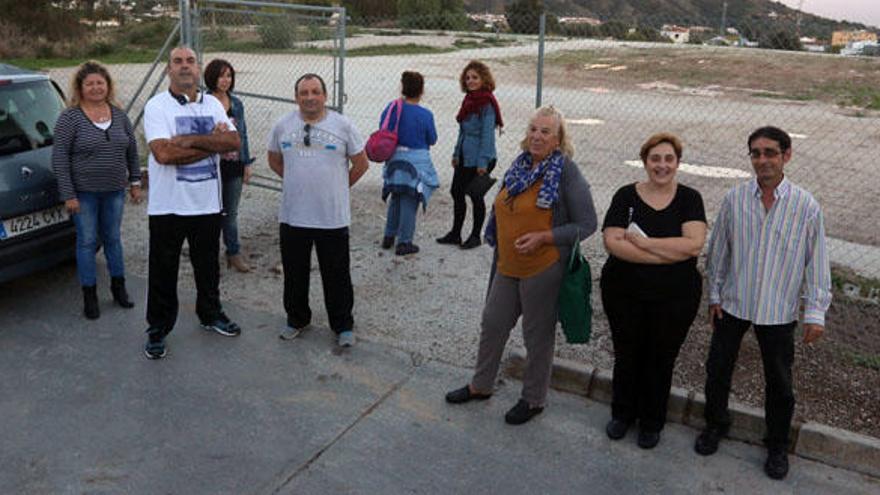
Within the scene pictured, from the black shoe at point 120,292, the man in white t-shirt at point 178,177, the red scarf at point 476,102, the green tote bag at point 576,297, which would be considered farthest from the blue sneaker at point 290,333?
the red scarf at point 476,102

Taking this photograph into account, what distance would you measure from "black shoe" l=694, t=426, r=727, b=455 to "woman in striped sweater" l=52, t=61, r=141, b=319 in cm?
406

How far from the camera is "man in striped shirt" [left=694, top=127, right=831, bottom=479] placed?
3.61 m

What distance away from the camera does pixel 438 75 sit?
25.0m

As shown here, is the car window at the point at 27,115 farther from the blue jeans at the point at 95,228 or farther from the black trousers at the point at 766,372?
the black trousers at the point at 766,372

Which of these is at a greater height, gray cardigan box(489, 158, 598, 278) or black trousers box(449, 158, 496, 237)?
gray cardigan box(489, 158, 598, 278)

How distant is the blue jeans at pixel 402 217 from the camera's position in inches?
272

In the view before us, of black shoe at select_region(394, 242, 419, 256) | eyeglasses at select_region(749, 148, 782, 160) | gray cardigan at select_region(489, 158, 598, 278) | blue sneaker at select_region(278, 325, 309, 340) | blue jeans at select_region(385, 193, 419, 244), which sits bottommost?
blue sneaker at select_region(278, 325, 309, 340)

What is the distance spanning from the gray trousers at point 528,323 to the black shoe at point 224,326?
1824 millimetres

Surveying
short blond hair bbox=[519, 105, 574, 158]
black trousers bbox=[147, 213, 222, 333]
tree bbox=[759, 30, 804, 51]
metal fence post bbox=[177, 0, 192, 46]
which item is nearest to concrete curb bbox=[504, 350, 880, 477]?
short blond hair bbox=[519, 105, 574, 158]

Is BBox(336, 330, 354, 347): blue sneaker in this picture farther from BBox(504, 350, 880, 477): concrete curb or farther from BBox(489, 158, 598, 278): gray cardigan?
BBox(489, 158, 598, 278): gray cardigan

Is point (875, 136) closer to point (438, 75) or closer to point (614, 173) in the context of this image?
point (614, 173)

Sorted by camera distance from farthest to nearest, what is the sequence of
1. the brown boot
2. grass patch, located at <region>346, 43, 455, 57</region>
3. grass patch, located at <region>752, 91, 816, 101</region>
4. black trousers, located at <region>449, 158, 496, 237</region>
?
grass patch, located at <region>346, 43, 455, 57</region>
grass patch, located at <region>752, 91, 816, 101</region>
black trousers, located at <region>449, 158, 496, 237</region>
the brown boot

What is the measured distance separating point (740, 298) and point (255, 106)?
→ 45.1ft

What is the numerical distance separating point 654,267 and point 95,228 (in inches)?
150
